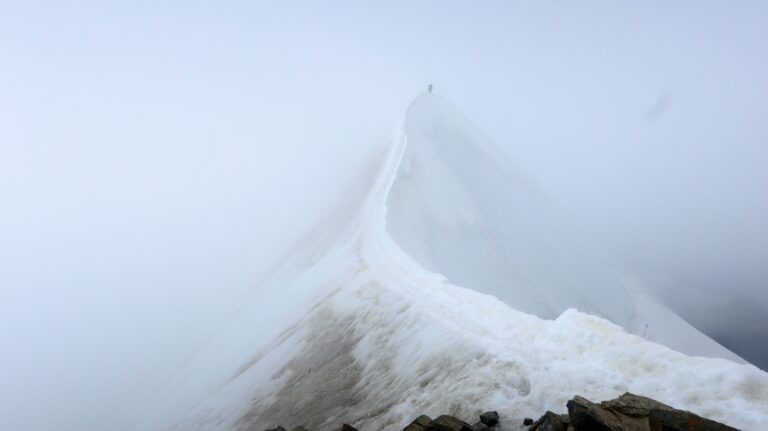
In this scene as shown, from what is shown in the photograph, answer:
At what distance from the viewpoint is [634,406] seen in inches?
269

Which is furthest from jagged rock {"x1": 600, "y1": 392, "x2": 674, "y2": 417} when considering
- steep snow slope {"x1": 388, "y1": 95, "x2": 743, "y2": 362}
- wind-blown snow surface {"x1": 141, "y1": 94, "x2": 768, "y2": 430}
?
steep snow slope {"x1": 388, "y1": 95, "x2": 743, "y2": 362}

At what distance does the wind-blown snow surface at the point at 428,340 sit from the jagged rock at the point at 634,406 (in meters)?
1.35

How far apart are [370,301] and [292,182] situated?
340 ft

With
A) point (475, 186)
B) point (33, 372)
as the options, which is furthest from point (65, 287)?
point (475, 186)

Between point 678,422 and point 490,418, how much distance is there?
3.10 m

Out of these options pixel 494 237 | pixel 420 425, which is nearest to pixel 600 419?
pixel 420 425

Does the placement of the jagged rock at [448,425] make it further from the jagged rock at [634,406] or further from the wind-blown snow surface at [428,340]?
the jagged rock at [634,406]

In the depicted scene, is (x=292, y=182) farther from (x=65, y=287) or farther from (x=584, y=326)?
(x=584, y=326)

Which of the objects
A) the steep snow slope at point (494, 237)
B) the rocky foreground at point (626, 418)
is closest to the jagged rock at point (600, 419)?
the rocky foreground at point (626, 418)

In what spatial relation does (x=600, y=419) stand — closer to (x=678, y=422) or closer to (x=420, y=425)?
(x=678, y=422)

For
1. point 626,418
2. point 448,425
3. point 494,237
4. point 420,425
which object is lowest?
point 626,418

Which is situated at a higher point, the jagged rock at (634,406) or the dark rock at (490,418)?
the dark rock at (490,418)

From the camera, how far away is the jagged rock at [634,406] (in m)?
6.68

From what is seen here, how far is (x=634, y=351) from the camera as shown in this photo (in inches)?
366
